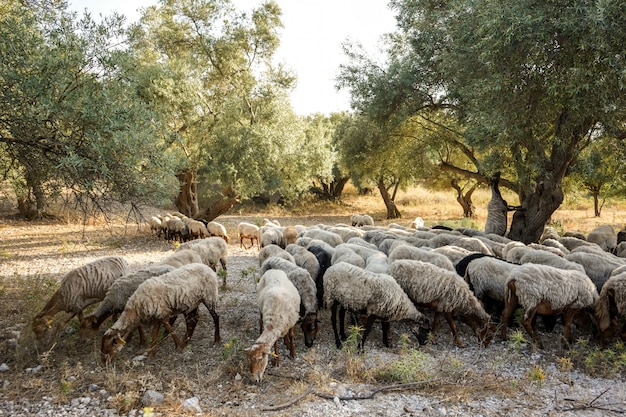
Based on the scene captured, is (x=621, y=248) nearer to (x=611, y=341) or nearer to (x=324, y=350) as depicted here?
(x=611, y=341)

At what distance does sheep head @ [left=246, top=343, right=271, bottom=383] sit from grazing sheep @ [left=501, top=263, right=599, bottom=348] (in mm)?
3990

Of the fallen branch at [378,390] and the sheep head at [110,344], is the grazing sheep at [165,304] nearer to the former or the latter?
the sheep head at [110,344]

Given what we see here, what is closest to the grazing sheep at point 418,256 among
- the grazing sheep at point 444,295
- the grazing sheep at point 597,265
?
the grazing sheep at point 444,295

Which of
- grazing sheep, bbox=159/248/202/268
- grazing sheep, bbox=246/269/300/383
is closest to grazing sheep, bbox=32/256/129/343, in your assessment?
grazing sheep, bbox=159/248/202/268

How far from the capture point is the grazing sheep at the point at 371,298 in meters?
6.53

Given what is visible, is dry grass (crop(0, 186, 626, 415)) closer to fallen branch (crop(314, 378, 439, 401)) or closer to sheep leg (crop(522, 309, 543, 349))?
fallen branch (crop(314, 378, 439, 401))

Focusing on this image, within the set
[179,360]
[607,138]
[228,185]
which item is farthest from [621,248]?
[228,185]

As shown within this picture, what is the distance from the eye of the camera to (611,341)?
23.0ft

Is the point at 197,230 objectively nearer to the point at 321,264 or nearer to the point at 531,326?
the point at 321,264

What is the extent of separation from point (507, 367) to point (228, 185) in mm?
14174

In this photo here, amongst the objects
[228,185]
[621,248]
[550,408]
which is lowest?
[550,408]

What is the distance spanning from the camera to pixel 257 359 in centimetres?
536

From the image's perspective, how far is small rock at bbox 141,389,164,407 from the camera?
16.2 ft

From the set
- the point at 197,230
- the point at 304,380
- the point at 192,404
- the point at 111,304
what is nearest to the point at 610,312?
the point at 304,380
